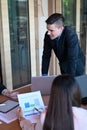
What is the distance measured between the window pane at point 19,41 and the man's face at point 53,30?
113 centimetres

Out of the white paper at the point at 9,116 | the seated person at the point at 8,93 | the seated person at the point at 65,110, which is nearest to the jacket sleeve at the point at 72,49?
the seated person at the point at 8,93

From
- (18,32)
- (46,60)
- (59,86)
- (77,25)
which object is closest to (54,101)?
(59,86)

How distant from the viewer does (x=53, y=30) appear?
7.02 ft

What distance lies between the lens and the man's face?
2116mm

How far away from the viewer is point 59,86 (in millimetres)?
1181

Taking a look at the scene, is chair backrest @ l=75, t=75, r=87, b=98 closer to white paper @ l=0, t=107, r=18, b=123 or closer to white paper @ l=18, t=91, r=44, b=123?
white paper @ l=18, t=91, r=44, b=123

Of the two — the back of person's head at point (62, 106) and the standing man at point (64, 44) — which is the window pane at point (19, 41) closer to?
the standing man at point (64, 44)

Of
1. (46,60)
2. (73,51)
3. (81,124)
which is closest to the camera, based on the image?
(81,124)

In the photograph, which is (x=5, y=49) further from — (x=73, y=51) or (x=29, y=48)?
(x=73, y=51)

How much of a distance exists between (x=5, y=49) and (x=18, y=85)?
2.08ft

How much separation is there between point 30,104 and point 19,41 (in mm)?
1865

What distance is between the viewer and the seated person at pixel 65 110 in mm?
1151

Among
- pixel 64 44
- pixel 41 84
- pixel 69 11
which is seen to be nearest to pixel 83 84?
pixel 41 84

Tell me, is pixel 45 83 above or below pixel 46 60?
below
